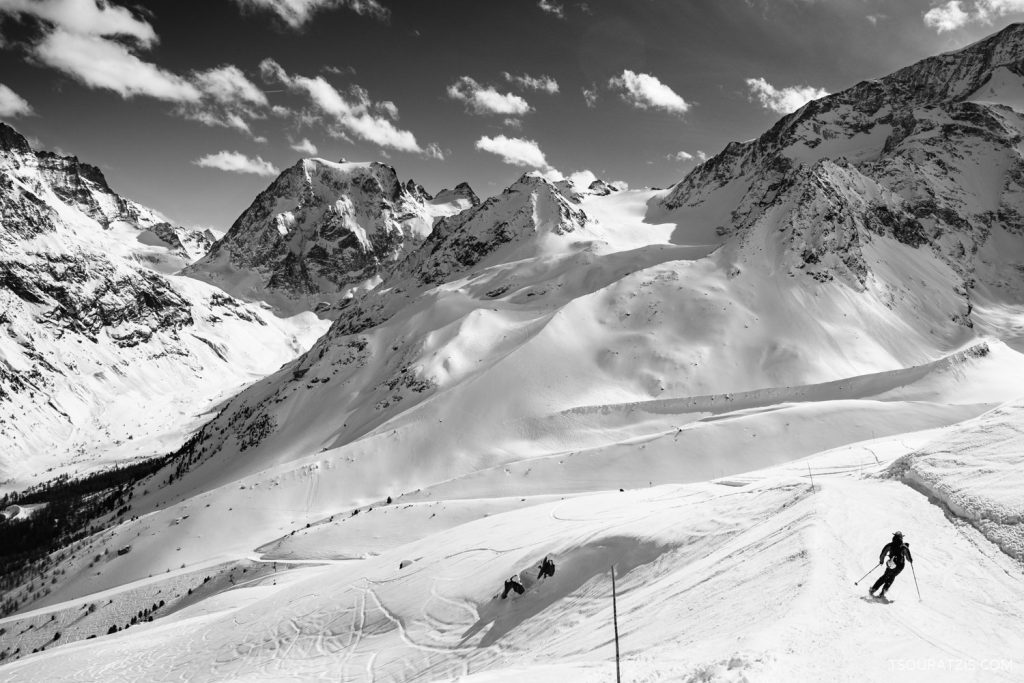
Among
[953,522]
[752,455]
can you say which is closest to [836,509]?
[953,522]

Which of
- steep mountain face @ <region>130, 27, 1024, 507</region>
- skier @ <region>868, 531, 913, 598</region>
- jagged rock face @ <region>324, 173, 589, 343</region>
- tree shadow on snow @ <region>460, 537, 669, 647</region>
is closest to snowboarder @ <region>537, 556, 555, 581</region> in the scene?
tree shadow on snow @ <region>460, 537, 669, 647</region>

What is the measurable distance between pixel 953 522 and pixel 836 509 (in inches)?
115

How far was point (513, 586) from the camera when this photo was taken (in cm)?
2173

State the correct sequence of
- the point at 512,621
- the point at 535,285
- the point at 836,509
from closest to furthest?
the point at 836,509, the point at 512,621, the point at 535,285

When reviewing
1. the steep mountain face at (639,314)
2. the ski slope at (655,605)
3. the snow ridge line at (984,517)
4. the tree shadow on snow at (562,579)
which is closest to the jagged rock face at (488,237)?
the steep mountain face at (639,314)

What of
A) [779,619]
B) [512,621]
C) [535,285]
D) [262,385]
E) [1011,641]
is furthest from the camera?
[262,385]

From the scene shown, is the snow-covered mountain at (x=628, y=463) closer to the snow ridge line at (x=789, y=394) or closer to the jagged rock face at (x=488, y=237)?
the snow ridge line at (x=789, y=394)

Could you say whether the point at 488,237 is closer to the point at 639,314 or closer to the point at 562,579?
the point at 639,314

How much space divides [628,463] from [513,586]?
39520 mm

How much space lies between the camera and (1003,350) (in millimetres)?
91250

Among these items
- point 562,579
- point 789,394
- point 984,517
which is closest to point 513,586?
point 562,579

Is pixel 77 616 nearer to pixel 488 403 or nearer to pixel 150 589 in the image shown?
pixel 150 589

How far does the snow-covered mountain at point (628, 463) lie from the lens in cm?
1457

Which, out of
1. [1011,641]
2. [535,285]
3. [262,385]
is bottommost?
[1011,641]
